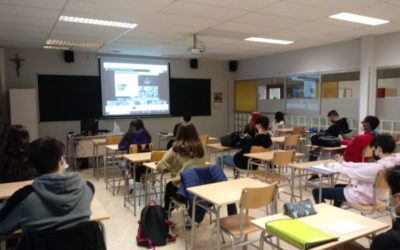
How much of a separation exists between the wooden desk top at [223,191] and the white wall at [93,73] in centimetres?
601

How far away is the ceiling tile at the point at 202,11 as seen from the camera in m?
4.02

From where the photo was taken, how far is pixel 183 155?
3.30 m

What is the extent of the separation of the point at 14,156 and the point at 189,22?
3284mm

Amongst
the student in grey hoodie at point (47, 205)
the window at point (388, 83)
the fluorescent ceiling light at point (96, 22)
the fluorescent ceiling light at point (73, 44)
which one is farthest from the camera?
the fluorescent ceiling light at point (73, 44)

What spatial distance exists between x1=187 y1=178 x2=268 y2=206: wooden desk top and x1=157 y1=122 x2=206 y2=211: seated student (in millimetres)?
590

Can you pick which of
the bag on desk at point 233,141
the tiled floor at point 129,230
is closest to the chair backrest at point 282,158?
the tiled floor at point 129,230

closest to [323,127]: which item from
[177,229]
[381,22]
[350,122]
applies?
[350,122]

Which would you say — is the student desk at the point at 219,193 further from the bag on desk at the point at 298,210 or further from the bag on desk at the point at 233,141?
the bag on desk at the point at 233,141

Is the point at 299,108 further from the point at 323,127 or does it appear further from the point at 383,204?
the point at 383,204

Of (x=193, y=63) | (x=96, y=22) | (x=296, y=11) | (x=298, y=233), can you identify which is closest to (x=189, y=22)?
(x=96, y=22)

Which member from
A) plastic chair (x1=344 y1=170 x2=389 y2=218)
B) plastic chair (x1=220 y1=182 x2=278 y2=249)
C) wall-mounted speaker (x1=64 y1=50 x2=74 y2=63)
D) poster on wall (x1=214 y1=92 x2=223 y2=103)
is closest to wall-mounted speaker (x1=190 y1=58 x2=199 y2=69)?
poster on wall (x1=214 y1=92 x2=223 y2=103)

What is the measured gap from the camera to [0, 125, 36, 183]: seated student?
2.61 meters

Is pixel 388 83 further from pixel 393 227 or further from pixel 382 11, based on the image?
pixel 393 227

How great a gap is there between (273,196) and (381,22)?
422 cm
